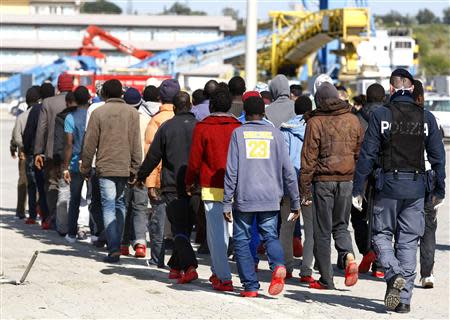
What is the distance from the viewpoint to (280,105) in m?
12.3

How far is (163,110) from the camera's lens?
12.3m

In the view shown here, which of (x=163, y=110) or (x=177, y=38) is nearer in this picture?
(x=163, y=110)

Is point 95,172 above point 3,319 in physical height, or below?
above

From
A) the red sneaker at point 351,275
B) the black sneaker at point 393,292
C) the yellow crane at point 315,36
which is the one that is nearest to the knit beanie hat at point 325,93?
the red sneaker at point 351,275

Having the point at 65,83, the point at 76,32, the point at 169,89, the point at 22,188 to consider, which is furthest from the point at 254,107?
the point at 76,32

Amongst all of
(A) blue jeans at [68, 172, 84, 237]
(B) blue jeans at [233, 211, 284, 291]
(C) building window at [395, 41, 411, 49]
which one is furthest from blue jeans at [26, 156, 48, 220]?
(C) building window at [395, 41, 411, 49]

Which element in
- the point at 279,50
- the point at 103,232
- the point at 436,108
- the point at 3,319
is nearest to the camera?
the point at 3,319

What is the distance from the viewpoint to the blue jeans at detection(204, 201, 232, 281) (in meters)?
10.2

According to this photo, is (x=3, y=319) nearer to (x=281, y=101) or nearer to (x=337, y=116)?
(x=337, y=116)

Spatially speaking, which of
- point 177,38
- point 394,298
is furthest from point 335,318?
point 177,38

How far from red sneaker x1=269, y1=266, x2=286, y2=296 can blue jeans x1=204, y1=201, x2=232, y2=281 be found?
0.78 m

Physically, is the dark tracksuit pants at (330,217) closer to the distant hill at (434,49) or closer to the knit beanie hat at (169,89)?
the knit beanie hat at (169,89)

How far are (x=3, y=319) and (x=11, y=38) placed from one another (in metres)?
115

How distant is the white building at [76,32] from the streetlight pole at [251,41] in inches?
3976
